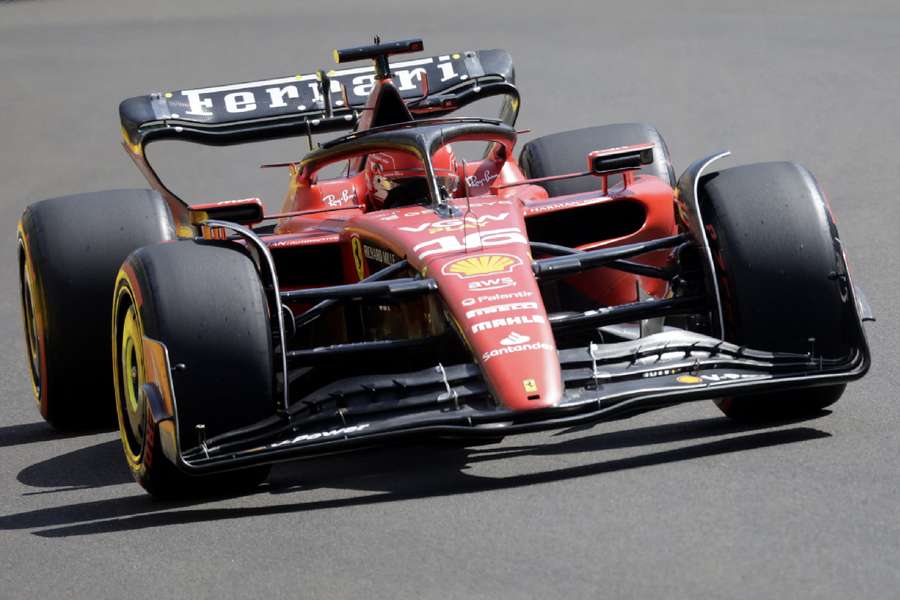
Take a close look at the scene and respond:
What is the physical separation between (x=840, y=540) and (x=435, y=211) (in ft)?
9.72

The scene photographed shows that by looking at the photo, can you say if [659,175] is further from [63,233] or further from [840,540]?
[840,540]

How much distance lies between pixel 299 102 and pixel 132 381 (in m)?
3.57

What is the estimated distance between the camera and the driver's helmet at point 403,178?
867cm

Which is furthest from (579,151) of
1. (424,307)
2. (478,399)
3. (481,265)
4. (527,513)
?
(527,513)

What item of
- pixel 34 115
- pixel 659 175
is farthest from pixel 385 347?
pixel 34 115

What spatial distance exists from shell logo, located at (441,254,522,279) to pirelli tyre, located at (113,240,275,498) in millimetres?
814

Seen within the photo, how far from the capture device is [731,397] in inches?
272

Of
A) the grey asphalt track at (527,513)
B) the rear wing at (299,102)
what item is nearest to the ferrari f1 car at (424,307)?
the grey asphalt track at (527,513)

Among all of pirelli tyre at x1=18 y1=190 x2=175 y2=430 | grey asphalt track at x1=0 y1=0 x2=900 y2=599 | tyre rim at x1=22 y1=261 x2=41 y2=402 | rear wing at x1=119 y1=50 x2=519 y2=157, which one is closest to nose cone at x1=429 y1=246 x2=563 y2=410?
grey asphalt track at x1=0 y1=0 x2=900 y2=599

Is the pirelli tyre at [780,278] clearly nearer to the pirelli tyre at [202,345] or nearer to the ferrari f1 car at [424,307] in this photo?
the ferrari f1 car at [424,307]

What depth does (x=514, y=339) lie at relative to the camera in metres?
6.56

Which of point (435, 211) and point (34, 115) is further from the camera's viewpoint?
point (34, 115)

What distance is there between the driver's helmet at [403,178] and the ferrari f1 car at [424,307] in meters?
0.02

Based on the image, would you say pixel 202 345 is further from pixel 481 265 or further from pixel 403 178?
pixel 403 178
